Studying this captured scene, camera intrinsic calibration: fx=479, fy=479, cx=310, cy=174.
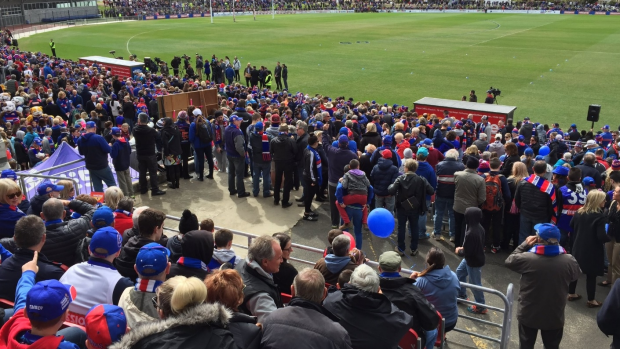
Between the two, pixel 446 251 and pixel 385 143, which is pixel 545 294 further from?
pixel 385 143

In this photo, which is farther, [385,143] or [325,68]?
[325,68]

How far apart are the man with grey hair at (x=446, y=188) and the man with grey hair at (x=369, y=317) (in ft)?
17.8

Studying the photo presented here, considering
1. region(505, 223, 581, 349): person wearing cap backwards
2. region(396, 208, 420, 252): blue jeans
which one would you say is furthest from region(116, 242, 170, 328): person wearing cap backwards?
region(396, 208, 420, 252): blue jeans

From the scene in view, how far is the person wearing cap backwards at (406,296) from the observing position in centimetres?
460

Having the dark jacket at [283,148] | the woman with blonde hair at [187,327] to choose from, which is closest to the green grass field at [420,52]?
the dark jacket at [283,148]

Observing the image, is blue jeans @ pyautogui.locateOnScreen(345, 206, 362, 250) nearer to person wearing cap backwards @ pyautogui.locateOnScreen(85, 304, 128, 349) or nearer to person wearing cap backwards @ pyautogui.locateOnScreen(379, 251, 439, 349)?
person wearing cap backwards @ pyautogui.locateOnScreen(379, 251, 439, 349)

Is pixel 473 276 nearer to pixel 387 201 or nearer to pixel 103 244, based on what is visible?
pixel 387 201

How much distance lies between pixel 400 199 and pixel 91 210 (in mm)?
5050

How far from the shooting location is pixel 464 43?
4081 centimetres

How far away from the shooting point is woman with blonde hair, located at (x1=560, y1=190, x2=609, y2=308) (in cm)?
713

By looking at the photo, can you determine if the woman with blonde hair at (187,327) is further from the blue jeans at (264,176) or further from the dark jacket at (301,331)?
the blue jeans at (264,176)

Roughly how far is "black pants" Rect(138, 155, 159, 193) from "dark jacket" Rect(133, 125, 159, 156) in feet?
0.34

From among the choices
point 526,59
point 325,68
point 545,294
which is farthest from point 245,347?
point 526,59

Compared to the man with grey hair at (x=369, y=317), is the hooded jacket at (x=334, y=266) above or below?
below
